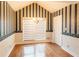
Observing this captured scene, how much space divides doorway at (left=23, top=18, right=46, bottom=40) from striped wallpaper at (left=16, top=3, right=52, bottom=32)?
0.95 ft

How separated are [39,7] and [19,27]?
199cm

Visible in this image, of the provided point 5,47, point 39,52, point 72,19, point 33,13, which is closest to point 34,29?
point 33,13

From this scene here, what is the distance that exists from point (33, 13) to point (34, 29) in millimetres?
1122

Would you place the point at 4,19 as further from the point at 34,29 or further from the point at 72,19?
the point at 34,29

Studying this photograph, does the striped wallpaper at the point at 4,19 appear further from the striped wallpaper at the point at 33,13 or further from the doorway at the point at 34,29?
the doorway at the point at 34,29

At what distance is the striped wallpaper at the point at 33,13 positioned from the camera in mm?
8758

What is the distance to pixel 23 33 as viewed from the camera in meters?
8.79

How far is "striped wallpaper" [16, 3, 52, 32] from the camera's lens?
8.76 meters

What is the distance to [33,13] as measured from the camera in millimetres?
9008

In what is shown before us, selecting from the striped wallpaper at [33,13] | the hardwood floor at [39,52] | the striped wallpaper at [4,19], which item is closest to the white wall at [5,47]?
the striped wallpaper at [4,19]


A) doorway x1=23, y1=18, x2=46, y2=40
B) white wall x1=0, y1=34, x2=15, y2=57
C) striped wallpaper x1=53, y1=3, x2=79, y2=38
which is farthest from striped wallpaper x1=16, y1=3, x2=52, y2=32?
white wall x1=0, y1=34, x2=15, y2=57

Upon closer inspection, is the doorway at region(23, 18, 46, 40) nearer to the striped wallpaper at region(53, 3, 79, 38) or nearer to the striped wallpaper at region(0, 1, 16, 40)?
the striped wallpaper at region(53, 3, 79, 38)

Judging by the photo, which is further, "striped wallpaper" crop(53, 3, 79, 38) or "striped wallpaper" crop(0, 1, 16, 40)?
"striped wallpaper" crop(53, 3, 79, 38)

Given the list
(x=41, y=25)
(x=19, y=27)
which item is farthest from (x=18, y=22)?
(x=41, y=25)
